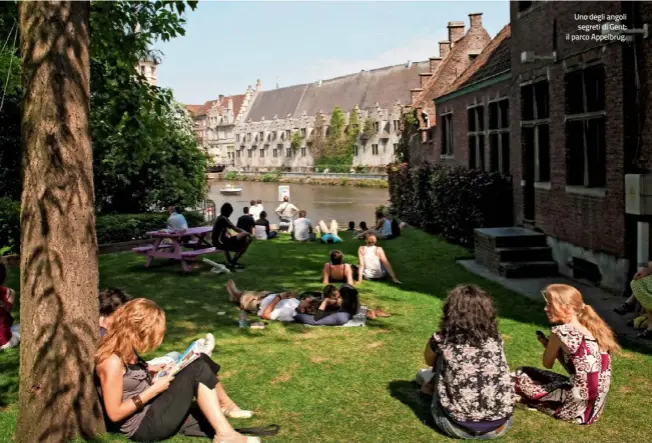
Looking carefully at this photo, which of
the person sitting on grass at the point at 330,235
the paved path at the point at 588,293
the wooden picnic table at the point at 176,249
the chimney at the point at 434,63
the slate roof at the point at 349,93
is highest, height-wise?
the slate roof at the point at 349,93

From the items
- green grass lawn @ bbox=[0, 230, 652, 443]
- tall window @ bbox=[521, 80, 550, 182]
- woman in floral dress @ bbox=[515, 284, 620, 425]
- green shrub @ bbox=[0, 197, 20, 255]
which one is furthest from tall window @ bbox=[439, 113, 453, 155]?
woman in floral dress @ bbox=[515, 284, 620, 425]

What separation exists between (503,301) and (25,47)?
8.53 metres

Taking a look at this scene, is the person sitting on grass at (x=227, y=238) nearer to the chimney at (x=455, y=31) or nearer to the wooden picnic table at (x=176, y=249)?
the wooden picnic table at (x=176, y=249)

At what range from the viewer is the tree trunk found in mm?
4945

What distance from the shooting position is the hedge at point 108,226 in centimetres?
1745

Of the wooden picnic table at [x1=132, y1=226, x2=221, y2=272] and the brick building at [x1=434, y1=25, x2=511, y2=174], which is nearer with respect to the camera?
the wooden picnic table at [x1=132, y1=226, x2=221, y2=272]

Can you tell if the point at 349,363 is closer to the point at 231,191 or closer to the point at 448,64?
the point at 448,64

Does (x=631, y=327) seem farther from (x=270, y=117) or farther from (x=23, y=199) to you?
(x=270, y=117)

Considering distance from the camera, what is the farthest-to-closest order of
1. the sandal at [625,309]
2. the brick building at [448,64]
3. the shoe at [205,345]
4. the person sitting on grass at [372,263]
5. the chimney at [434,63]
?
the chimney at [434,63]
the brick building at [448,64]
the person sitting on grass at [372,263]
the sandal at [625,309]
the shoe at [205,345]

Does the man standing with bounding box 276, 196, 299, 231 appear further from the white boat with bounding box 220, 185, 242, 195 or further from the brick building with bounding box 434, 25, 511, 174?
the white boat with bounding box 220, 185, 242, 195

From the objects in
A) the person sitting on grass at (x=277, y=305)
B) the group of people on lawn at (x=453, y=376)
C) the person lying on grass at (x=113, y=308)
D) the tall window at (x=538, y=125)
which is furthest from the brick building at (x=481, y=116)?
the person lying on grass at (x=113, y=308)

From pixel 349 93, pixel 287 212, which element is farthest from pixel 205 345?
pixel 349 93

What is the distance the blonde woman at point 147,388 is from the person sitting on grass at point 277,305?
14.5 feet

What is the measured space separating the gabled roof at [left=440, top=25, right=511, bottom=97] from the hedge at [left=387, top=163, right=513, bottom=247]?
2.81 meters
